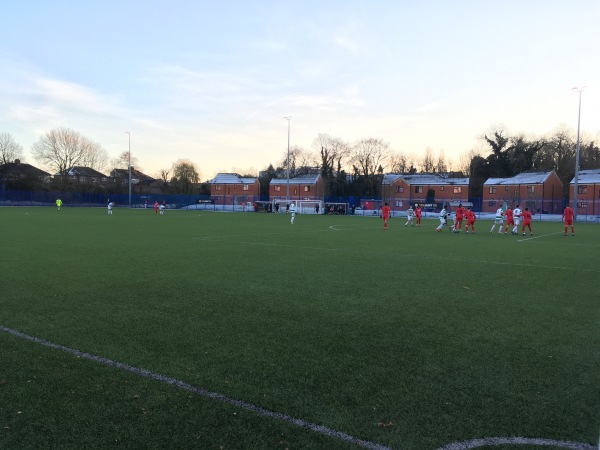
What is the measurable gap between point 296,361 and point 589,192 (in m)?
70.5

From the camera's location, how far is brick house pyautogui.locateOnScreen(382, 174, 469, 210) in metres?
78.1

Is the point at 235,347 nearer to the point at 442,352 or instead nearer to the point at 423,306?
the point at 442,352

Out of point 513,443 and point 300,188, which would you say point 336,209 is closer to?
point 300,188

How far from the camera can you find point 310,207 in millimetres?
64625

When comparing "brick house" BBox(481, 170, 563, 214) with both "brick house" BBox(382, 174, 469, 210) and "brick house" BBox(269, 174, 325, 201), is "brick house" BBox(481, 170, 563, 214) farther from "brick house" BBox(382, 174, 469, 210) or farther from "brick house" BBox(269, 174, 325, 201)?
"brick house" BBox(269, 174, 325, 201)

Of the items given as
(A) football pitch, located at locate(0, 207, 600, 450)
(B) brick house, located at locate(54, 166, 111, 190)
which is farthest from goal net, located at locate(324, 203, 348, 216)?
(B) brick house, located at locate(54, 166, 111, 190)

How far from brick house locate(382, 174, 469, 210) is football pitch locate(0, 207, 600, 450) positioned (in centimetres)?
6906

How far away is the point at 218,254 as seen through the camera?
49.3 feet

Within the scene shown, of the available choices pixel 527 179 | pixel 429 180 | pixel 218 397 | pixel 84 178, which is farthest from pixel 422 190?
pixel 218 397

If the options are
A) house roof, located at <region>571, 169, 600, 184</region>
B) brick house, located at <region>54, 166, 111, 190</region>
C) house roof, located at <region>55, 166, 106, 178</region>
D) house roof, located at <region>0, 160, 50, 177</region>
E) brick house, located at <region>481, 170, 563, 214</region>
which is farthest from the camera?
house roof, located at <region>55, 166, 106, 178</region>

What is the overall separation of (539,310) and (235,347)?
5274mm

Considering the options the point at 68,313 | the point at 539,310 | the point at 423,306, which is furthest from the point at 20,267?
the point at 539,310

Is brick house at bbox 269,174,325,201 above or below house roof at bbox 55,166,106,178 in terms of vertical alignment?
below

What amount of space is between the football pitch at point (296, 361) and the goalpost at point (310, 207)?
51265 mm
